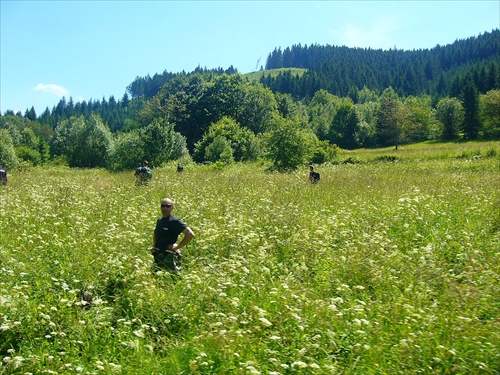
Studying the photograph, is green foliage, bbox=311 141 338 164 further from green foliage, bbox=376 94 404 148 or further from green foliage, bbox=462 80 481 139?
green foliage, bbox=462 80 481 139

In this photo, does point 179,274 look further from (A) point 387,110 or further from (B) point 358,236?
(A) point 387,110

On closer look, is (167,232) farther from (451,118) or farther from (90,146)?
(451,118)

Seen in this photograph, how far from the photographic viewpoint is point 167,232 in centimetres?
623

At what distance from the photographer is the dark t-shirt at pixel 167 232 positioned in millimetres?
6188

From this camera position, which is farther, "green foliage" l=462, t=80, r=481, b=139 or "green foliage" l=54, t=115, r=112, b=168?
"green foliage" l=462, t=80, r=481, b=139

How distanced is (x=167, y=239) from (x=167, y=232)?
0.12 m

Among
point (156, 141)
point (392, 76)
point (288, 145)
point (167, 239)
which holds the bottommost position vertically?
point (167, 239)

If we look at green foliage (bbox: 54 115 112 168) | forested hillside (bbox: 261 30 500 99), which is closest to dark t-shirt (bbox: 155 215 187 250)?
green foliage (bbox: 54 115 112 168)

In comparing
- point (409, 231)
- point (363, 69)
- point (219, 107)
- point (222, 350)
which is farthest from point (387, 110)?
point (363, 69)

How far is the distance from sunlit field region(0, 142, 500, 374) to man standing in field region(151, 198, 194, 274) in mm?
239

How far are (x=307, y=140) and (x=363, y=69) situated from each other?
146 m

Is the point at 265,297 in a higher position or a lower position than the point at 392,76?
lower

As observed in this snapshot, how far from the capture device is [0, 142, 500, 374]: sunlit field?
3.67 metres


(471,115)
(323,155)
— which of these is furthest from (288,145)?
(471,115)
